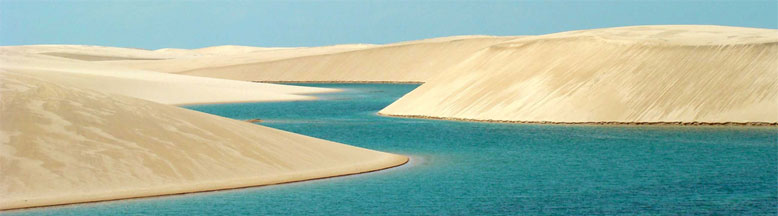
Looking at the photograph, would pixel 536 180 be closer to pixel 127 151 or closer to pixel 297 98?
pixel 127 151

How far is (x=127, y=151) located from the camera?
78.4 ft

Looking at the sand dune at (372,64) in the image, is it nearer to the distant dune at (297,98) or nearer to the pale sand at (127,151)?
the distant dune at (297,98)

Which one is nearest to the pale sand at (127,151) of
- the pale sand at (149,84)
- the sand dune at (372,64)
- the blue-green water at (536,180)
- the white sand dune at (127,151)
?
the white sand dune at (127,151)

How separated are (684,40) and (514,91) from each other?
8.74m

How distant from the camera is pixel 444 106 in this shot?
52000mm

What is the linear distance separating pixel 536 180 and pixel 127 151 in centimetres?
891

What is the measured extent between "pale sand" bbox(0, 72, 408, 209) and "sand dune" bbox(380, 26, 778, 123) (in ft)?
61.5

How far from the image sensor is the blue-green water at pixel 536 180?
66.0 ft

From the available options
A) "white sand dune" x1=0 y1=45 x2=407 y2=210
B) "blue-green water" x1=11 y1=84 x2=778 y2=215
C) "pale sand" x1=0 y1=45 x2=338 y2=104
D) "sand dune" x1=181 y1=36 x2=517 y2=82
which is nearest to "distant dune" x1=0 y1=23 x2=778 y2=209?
"white sand dune" x1=0 y1=45 x2=407 y2=210

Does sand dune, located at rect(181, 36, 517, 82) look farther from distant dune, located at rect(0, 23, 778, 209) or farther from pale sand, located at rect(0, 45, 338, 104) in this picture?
distant dune, located at rect(0, 23, 778, 209)

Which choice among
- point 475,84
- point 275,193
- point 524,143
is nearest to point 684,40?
point 475,84

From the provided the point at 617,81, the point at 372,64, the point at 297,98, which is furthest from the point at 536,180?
the point at 372,64

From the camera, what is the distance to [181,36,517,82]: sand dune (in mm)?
143175

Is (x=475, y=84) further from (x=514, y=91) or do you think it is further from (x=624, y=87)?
(x=624, y=87)
